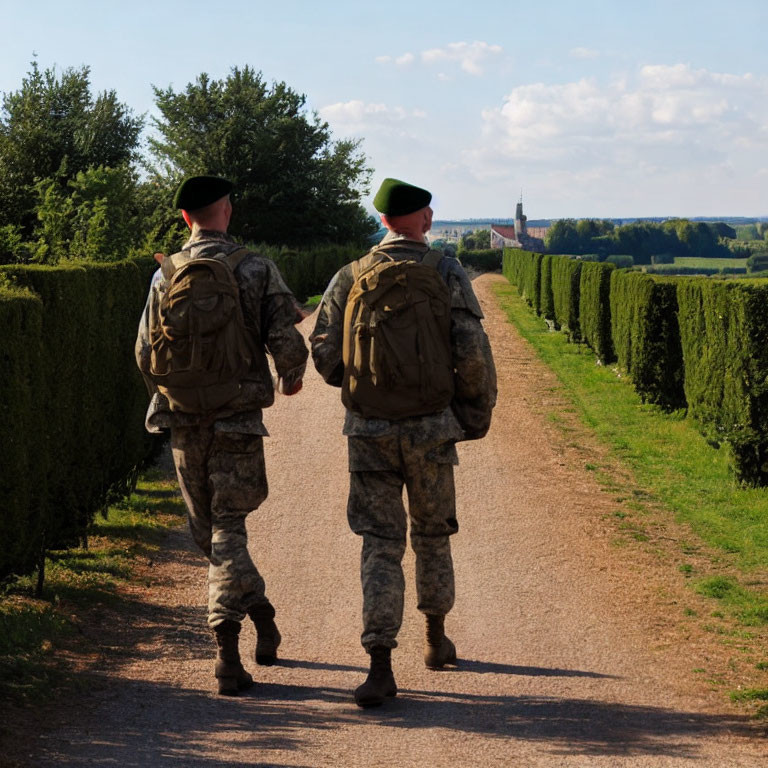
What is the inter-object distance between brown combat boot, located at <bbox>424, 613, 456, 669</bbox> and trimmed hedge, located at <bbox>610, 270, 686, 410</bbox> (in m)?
9.72

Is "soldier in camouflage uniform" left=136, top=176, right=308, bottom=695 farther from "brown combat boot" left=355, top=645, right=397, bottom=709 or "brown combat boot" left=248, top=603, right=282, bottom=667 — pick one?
"brown combat boot" left=355, top=645, right=397, bottom=709

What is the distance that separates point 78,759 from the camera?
4309 millimetres

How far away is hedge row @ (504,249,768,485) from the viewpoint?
10398 mm

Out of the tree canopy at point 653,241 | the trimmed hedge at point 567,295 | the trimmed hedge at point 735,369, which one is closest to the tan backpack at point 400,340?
the trimmed hedge at point 735,369

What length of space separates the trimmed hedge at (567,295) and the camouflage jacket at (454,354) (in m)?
20.0

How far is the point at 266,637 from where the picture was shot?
5516mm

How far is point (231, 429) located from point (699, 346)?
27.7 ft

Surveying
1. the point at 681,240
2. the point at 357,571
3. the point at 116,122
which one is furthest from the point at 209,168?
the point at 681,240

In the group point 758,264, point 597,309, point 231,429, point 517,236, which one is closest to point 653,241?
point 758,264

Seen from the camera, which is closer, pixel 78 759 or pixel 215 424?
pixel 78 759

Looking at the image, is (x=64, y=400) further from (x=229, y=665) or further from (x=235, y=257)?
(x=229, y=665)

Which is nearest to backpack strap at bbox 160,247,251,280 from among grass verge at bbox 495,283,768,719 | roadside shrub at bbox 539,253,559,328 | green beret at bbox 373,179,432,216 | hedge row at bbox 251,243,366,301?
green beret at bbox 373,179,432,216

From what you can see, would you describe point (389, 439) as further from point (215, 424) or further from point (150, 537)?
point (150, 537)

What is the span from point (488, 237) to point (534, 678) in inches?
5766
